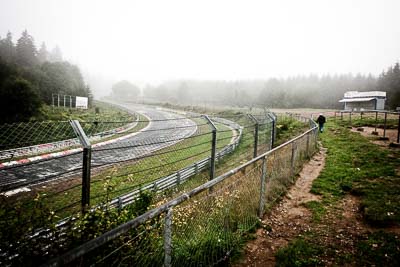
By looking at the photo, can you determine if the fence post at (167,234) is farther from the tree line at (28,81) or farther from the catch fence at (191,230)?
the tree line at (28,81)

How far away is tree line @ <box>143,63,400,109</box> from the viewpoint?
279 ft

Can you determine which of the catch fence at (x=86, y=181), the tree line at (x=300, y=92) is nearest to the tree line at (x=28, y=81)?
the catch fence at (x=86, y=181)

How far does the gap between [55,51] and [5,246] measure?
117552mm

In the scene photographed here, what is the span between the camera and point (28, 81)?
28.4m

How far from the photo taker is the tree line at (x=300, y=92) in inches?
3352

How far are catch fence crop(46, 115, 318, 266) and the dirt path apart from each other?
212 mm

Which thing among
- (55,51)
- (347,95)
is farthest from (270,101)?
(55,51)

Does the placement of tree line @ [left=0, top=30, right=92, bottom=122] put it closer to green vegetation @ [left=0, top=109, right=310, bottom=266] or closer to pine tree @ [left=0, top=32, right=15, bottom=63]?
pine tree @ [left=0, top=32, right=15, bottom=63]

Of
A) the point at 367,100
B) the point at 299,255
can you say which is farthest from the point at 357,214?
the point at 367,100

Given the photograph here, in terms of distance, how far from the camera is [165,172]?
11656 millimetres

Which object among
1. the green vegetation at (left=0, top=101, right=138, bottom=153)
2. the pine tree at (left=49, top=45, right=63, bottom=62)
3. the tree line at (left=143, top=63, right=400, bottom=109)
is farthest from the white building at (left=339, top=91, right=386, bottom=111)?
the pine tree at (left=49, top=45, right=63, bottom=62)

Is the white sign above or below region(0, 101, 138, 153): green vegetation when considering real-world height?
above

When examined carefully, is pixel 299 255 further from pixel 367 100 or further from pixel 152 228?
pixel 367 100

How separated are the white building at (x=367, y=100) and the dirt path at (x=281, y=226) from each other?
59.5 meters
